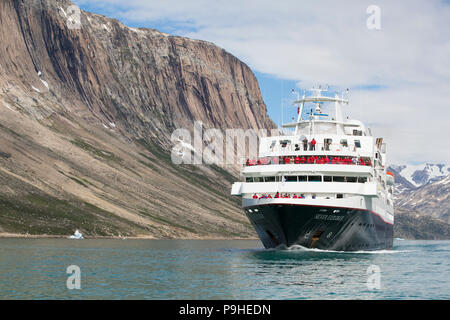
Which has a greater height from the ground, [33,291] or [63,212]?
[63,212]

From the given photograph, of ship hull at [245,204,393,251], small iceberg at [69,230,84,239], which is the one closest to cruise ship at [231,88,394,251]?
ship hull at [245,204,393,251]

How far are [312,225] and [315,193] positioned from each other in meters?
4.49

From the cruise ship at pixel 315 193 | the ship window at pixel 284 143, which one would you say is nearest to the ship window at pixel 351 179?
the cruise ship at pixel 315 193

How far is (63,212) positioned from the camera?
593 feet

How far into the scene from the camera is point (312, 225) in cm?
7550

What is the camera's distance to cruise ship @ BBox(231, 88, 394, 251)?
7525cm

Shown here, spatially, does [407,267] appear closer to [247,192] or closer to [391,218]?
[247,192]

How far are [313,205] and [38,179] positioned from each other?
13836cm

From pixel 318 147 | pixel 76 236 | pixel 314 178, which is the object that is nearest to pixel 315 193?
pixel 314 178

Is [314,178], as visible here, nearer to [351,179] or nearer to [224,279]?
[351,179]

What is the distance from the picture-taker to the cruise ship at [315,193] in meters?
75.2

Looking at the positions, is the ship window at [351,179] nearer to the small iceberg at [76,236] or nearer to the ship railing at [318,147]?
the ship railing at [318,147]
